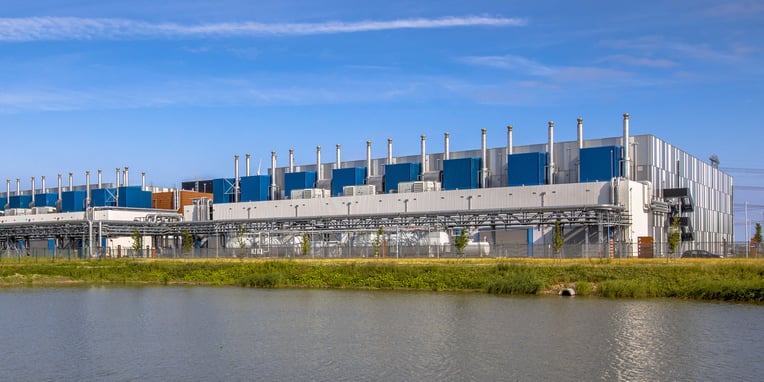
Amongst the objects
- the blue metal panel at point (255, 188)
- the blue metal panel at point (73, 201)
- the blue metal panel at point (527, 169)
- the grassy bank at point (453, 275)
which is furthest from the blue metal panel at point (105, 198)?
the blue metal panel at point (527, 169)

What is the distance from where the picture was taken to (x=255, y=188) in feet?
300

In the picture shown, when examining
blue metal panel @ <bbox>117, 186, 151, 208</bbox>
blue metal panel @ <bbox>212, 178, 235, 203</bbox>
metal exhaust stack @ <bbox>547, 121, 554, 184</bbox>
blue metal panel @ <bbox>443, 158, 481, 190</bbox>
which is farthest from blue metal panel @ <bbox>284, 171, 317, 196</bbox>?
metal exhaust stack @ <bbox>547, 121, 554, 184</bbox>

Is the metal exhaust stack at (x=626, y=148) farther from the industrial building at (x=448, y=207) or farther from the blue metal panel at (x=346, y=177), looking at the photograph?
the blue metal panel at (x=346, y=177)

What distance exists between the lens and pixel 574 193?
66.4m

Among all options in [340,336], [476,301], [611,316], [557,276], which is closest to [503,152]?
[557,276]

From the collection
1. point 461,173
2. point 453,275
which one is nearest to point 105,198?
point 461,173

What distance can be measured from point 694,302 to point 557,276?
8.23 m

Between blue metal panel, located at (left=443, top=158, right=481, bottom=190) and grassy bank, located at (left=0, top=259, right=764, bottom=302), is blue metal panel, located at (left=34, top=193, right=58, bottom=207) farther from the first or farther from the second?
blue metal panel, located at (left=443, top=158, right=481, bottom=190)

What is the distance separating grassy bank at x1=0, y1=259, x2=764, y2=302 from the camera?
141ft

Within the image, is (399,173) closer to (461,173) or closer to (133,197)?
(461,173)

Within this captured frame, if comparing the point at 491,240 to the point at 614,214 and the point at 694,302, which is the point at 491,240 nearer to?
the point at 614,214

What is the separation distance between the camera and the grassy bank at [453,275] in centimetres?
4284

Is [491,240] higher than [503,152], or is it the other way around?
[503,152]

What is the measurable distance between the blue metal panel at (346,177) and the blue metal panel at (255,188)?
9923 mm
